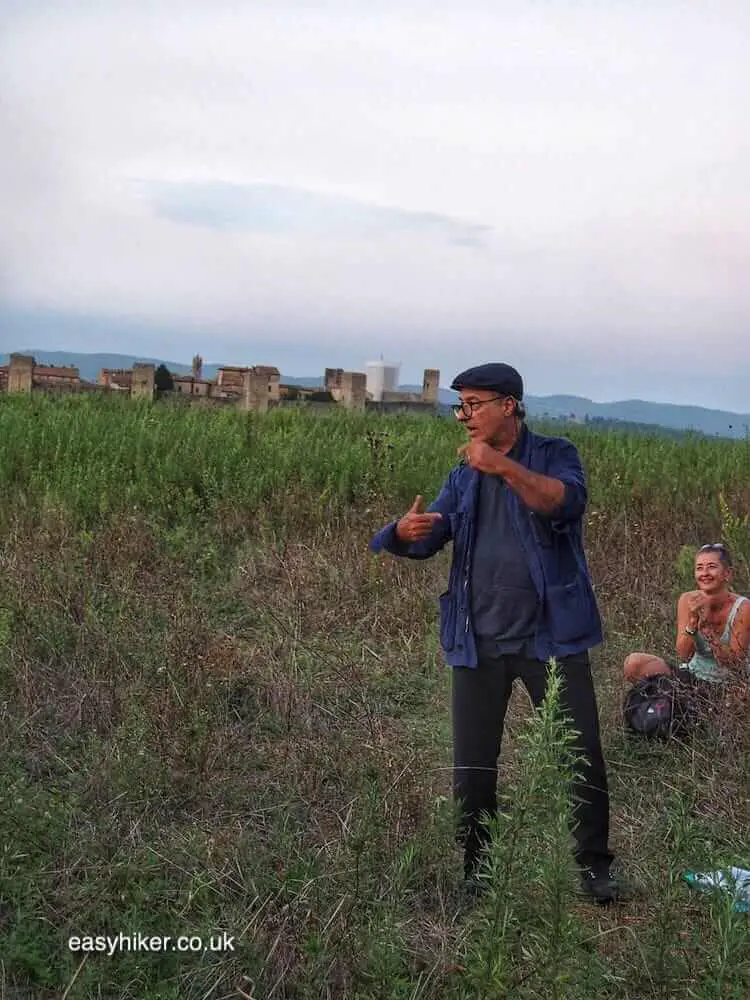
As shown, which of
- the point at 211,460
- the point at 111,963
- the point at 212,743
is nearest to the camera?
the point at 111,963

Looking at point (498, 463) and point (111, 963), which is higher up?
point (498, 463)

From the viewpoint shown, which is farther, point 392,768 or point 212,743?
point 212,743

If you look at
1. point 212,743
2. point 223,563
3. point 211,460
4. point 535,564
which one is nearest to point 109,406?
point 211,460

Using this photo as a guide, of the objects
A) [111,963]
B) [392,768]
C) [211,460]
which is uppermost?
[211,460]

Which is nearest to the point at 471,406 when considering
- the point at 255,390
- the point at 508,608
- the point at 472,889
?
the point at 508,608

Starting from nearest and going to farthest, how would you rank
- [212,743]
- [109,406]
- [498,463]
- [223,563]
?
[498,463], [212,743], [223,563], [109,406]

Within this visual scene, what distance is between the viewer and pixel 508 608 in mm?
3666

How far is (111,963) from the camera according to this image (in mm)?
3066

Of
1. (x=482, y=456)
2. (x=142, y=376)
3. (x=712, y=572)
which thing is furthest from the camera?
(x=142, y=376)

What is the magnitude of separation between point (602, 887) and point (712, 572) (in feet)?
6.26

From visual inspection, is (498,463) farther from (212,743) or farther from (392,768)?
(212,743)

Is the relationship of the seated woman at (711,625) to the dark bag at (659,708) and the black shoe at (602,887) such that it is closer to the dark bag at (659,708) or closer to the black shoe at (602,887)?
the dark bag at (659,708)

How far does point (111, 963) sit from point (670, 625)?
4.29 metres

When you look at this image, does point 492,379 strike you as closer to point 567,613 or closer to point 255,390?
point 567,613
